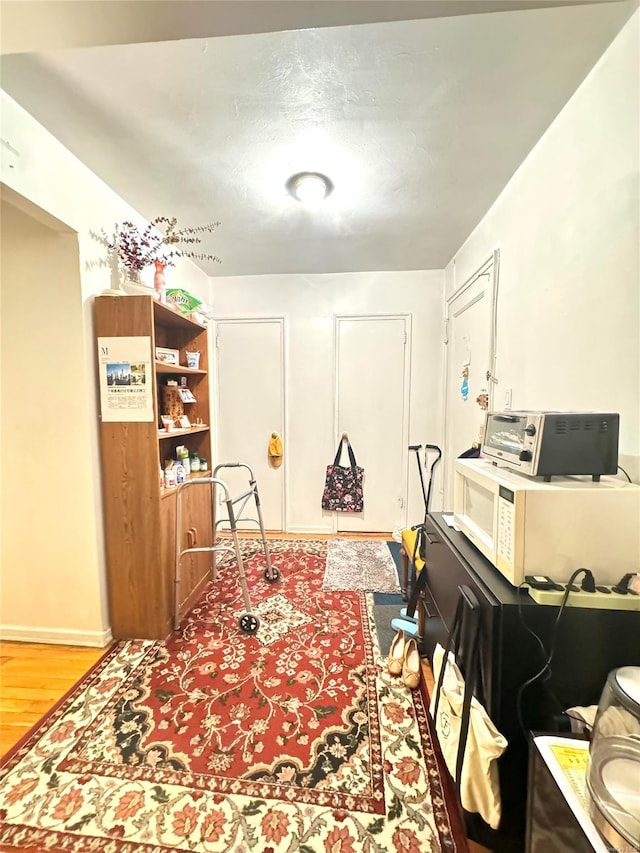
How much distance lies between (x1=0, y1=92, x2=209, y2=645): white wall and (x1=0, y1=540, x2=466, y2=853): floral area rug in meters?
0.43

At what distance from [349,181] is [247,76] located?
2.45 ft

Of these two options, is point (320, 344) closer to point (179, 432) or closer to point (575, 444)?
point (179, 432)

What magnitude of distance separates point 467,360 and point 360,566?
179 cm

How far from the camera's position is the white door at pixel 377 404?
3215 millimetres

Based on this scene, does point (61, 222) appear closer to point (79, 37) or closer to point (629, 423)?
point (79, 37)

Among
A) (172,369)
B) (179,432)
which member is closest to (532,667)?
(179,432)

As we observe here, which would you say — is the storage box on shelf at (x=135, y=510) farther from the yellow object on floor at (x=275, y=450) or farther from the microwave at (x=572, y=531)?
the microwave at (x=572, y=531)

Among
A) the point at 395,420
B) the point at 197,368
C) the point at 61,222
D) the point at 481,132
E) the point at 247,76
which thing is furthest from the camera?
the point at 395,420

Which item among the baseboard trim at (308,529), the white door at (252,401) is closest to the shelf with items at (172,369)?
the white door at (252,401)

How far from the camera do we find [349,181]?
1.86 m

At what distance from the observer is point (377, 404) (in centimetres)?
326

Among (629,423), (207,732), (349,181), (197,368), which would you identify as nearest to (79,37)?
(349,181)

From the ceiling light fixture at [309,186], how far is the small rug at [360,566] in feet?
8.20

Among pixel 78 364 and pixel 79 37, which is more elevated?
pixel 79 37
